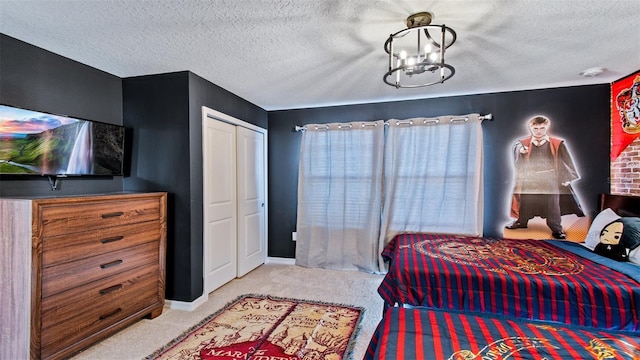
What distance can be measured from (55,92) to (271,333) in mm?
2636

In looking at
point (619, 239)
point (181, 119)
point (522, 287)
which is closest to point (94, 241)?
point (181, 119)

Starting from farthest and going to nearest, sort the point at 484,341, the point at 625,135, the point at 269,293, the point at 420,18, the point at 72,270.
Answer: the point at 269,293 → the point at 625,135 → the point at 72,270 → the point at 420,18 → the point at 484,341

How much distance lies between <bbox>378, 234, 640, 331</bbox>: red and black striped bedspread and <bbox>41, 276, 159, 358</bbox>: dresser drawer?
203cm

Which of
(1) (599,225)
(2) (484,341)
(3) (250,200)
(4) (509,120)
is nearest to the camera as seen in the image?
(2) (484,341)

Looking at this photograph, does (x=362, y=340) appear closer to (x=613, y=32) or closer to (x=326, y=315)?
(x=326, y=315)

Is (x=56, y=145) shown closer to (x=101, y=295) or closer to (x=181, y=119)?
(x=181, y=119)

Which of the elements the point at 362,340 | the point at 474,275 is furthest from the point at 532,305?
the point at 362,340

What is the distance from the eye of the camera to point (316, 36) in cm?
212

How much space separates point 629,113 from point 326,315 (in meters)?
3.59

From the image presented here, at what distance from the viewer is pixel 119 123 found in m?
2.96

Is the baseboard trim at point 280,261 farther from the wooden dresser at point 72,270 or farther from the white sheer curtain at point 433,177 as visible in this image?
the wooden dresser at point 72,270

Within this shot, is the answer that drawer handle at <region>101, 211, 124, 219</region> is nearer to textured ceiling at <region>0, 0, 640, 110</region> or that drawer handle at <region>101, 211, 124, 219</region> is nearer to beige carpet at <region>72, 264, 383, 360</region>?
beige carpet at <region>72, 264, 383, 360</region>

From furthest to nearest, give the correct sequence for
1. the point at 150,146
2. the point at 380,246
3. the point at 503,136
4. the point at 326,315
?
A: the point at 380,246 → the point at 503,136 → the point at 150,146 → the point at 326,315

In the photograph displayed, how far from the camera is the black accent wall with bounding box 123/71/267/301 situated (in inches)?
110
